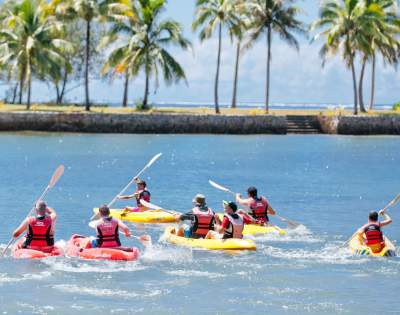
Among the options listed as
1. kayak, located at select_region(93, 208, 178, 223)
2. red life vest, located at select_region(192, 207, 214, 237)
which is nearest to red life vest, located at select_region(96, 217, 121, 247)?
red life vest, located at select_region(192, 207, 214, 237)

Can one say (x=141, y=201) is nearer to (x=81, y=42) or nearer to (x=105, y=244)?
(x=105, y=244)

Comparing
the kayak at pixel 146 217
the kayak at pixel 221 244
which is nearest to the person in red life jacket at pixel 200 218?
the kayak at pixel 221 244

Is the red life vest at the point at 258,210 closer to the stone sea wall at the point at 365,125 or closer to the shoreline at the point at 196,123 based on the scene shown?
the shoreline at the point at 196,123

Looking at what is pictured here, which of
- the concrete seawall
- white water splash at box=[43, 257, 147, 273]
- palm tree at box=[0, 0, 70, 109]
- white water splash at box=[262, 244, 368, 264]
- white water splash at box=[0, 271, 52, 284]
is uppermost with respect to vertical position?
palm tree at box=[0, 0, 70, 109]

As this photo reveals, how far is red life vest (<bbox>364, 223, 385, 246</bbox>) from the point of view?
23.1m

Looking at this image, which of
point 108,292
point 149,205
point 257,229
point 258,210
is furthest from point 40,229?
point 258,210

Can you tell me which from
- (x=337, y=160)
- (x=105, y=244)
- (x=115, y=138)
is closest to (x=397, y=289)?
(x=105, y=244)

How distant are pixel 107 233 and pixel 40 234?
1.54 metres

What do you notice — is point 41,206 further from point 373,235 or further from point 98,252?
point 373,235

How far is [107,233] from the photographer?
2220 cm

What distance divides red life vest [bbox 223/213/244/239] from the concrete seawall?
49.4 metres

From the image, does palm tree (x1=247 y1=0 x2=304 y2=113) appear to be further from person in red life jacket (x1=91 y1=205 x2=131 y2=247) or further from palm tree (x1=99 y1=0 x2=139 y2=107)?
person in red life jacket (x1=91 y1=205 x2=131 y2=247)

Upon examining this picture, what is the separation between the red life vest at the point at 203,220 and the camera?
24156mm

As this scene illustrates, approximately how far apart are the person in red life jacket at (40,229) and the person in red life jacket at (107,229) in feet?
3.31
